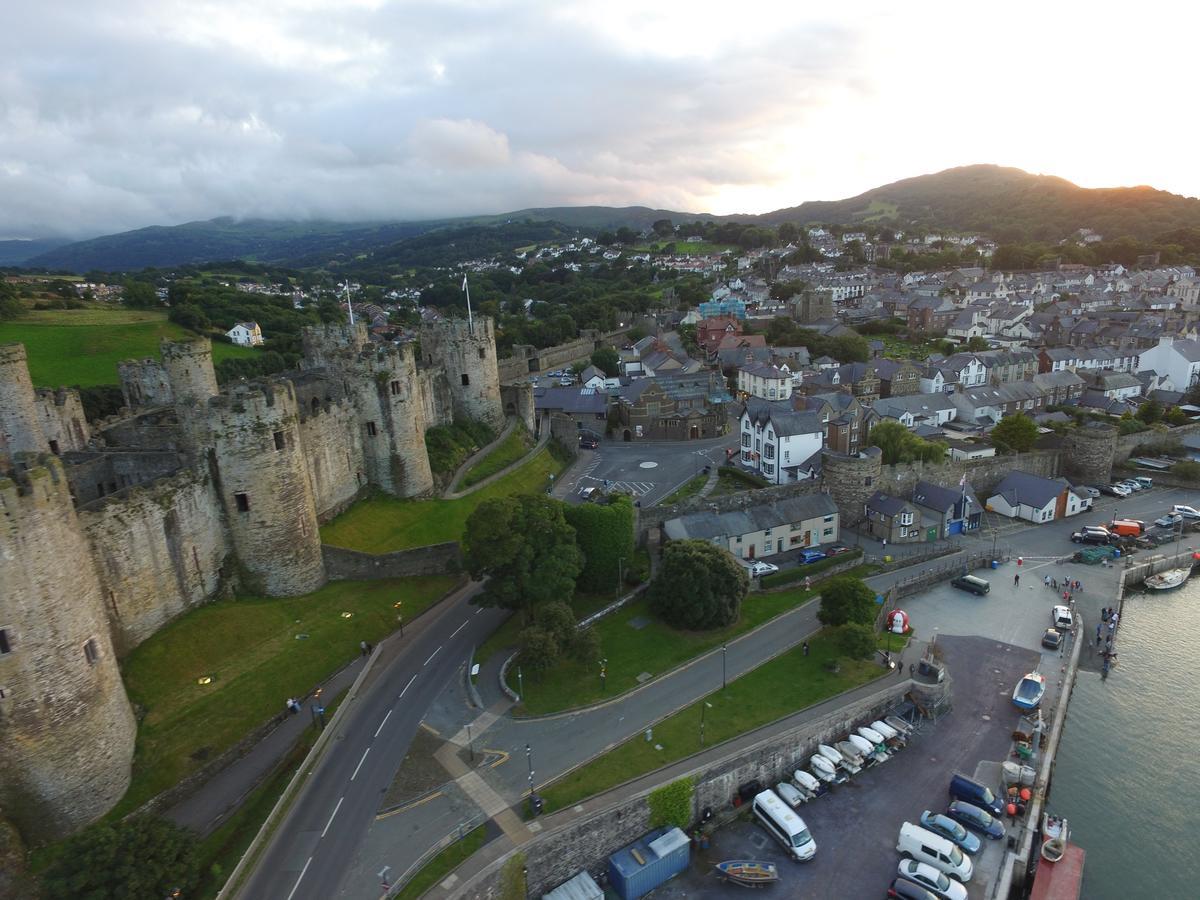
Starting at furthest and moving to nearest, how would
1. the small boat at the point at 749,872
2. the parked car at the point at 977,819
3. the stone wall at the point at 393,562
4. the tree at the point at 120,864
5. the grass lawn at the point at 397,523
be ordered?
the grass lawn at the point at 397,523 < the stone wall at the point at 393,562 < the parked car at the point at 977,819 < the small boat at the point at 749,872 < the tree at the point at 120,864

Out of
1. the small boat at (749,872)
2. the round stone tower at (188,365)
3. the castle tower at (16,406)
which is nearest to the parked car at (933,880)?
the small boat at (749,872)

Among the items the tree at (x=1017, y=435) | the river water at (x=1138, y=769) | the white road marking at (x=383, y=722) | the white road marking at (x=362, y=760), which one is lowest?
the river water at (x=1138, y=769)

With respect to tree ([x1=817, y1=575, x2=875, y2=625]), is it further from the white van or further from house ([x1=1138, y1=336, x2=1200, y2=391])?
house ([x1=1138, y1=336, x2=1200, y2=391])

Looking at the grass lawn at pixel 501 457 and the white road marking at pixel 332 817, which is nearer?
the white road marking at pixel 332 817

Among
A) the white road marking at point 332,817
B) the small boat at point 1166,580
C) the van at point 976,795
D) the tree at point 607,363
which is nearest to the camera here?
the white road marking at point 332,817

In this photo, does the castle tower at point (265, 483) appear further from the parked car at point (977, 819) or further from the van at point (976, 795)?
the van at point (976, 795)

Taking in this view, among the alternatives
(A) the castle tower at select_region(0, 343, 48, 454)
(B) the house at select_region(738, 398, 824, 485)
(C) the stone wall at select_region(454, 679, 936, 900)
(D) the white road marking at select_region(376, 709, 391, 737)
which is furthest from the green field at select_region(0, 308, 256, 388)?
(C) the stone wall at select_region(454, 679, 936, 900)

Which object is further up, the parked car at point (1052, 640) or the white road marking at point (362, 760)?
the white road marking at point (362, 760)
